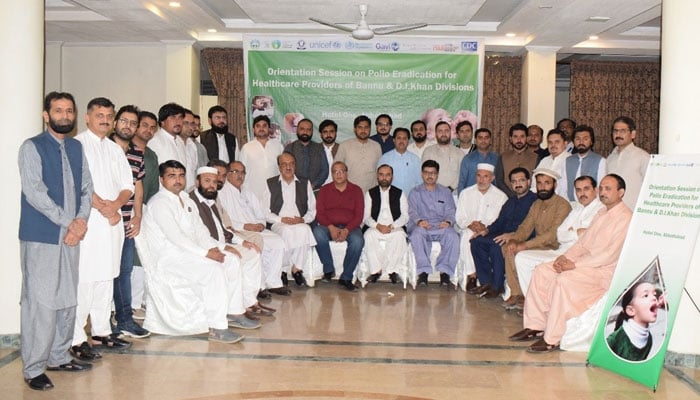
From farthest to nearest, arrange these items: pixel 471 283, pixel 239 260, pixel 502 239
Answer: pixel 471 283 < pixel 502 239 < pixel 239 260

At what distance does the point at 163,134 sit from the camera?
6246 millimetres

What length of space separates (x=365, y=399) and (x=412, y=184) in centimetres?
450

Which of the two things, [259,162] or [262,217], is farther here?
[259,162]

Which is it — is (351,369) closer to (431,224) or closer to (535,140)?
(431,224)

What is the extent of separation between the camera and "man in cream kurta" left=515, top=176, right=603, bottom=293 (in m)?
5.74

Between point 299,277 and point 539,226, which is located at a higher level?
point 539,226

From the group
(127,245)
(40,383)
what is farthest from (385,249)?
(40,383)

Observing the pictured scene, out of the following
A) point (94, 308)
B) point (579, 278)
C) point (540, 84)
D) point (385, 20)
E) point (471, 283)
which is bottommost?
point (471, 283)

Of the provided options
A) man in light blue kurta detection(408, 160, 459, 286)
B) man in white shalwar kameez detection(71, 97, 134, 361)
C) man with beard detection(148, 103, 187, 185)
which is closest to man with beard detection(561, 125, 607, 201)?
man in light blue kurta detection(408, 160, 459, 286)

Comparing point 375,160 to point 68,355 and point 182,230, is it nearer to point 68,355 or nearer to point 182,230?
point 182,230

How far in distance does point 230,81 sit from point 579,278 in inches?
302

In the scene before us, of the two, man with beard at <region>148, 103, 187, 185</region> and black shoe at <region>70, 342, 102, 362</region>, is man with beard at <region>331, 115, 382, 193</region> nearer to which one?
man with beard at <region>148, 103, 187, 185</region>

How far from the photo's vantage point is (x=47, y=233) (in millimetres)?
3938

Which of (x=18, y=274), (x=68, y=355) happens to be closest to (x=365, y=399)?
(x=68, y=355)
